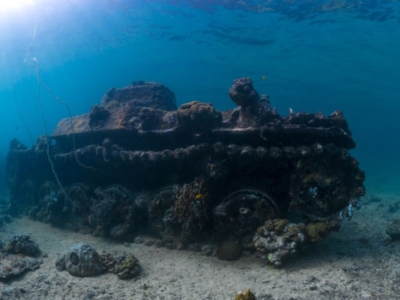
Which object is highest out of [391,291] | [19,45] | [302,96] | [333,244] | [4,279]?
[302,96]

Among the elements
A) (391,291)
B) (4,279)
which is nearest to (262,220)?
(391,291)

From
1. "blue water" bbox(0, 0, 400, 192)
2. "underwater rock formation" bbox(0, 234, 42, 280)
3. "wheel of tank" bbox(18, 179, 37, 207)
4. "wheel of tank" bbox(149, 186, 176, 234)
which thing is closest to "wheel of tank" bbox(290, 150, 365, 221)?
"wheel of tank" bbox(149, 186, 176, 234)

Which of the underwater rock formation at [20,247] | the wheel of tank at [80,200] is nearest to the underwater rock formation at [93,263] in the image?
the underwater rock formation at [20,247]

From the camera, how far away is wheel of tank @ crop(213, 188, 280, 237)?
27.0 feet

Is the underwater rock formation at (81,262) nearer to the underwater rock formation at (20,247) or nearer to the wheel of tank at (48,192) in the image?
the underwater rock formation at (20,247)

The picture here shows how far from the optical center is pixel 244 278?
664 centimetres

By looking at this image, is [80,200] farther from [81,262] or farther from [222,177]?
[222,177]

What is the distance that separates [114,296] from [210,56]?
33795 mm

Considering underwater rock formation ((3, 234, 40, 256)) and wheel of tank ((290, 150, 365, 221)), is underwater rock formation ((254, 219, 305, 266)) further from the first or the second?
underwater rock formation ((3, 234, 40, 256))

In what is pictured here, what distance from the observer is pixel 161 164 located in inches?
374

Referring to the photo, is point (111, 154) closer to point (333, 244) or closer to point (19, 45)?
point (333, 244)

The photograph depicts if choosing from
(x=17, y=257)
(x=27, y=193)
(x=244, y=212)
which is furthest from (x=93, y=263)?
(x=27, y=193)

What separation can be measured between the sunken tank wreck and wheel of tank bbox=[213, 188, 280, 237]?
30 mm

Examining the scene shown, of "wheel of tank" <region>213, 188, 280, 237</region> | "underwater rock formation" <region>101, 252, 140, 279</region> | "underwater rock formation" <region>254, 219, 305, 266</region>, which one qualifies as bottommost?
"underwater rock formation" <region>101, 252, 140, 279</region>
